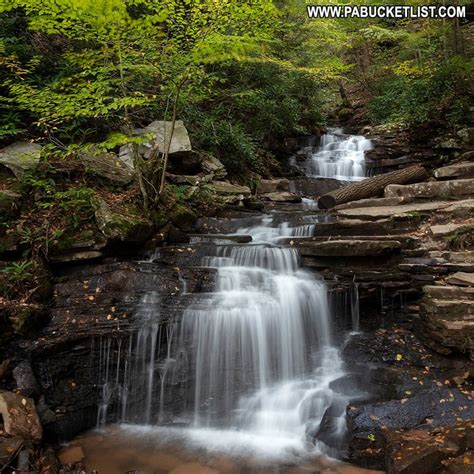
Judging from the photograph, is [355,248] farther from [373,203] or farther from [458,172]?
[458,172]

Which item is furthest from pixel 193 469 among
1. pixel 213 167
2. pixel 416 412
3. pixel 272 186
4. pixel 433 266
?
pixel 272 186

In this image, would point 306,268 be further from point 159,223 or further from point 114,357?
point 114,357

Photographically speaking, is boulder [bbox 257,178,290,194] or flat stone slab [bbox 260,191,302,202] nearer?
flat stone slab [bbox 260,191,302,202]

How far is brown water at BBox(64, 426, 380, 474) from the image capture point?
4195 millimetres

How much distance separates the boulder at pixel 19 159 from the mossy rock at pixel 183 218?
256 cm

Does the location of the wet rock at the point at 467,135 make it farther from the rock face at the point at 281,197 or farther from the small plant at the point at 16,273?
the small plant at the point at 16,273

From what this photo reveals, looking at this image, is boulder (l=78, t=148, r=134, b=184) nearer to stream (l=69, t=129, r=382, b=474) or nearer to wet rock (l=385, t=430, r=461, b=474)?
stream (l=69, t=129, r=382, b=474)

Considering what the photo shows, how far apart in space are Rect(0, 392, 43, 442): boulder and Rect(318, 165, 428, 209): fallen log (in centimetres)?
766

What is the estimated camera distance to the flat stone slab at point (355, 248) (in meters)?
6.34

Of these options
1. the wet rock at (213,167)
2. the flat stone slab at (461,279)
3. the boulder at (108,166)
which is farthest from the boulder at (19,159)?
the flat stone slab at (461,279)

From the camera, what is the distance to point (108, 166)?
7879 mm

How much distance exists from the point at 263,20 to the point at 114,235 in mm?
5225

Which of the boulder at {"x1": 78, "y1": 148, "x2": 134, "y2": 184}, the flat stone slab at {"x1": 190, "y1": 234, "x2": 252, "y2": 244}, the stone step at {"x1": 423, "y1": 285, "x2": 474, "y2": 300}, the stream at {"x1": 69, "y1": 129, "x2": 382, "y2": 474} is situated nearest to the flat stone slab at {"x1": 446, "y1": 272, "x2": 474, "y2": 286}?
the stone step at {"x1": 423, "y1": 285, "x2": 474, "y2": 300}

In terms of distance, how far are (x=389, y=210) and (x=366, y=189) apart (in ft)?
6.00
